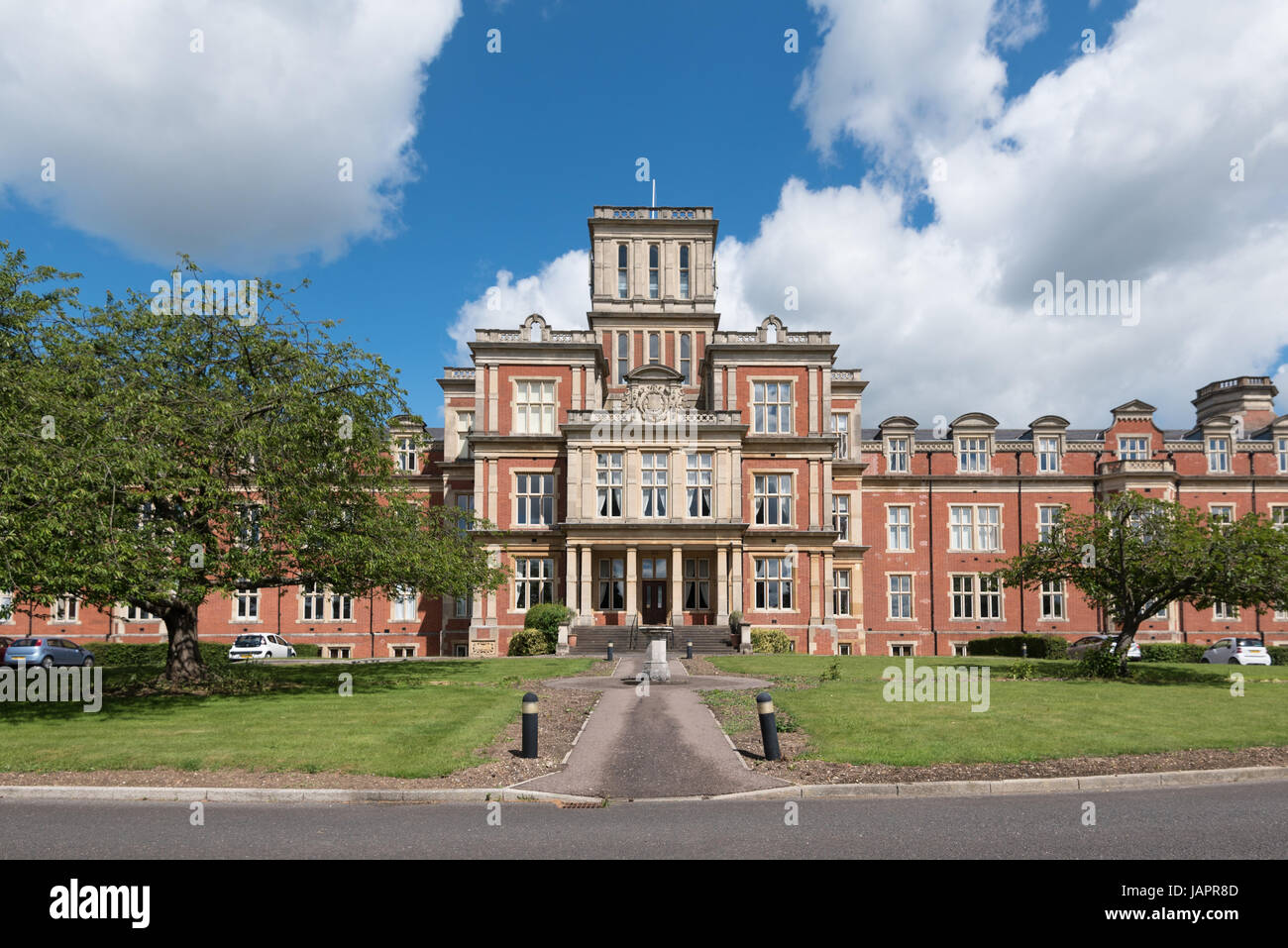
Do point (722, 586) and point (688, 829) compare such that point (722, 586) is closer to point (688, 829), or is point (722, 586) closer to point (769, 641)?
point (769, 641)

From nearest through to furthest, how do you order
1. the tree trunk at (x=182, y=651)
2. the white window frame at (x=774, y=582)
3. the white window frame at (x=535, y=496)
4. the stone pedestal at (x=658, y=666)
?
1. the tree trunk at (x=182, y=651)
2. the stone pedestal at (x=658, y=666)
3. the white window frame at (x=774, y=582)
4. the white window frame at (x=535, y=496)

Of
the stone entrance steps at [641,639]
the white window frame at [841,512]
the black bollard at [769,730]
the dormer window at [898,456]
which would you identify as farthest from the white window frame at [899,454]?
the black bollard at [769,730]

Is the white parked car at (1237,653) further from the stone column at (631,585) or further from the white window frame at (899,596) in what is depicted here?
the stone column at (631,585)

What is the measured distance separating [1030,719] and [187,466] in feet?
60.3

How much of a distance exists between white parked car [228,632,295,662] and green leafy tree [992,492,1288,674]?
3310cm

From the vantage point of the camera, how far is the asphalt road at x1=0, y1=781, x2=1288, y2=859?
325 inches

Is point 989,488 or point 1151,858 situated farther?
point 989,488

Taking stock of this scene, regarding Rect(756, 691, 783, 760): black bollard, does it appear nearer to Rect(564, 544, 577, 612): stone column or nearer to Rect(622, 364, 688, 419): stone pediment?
Rect(564, 544, 577, 612): stone column

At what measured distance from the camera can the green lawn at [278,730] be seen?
1232 cm

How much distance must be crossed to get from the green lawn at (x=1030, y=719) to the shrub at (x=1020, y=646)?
1512 centimetres

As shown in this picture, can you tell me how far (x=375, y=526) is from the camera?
20.4m

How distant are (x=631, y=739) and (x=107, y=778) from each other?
26.8ft
